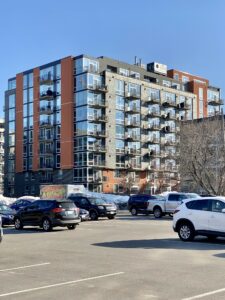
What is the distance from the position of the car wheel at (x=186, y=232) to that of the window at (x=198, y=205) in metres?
0.66

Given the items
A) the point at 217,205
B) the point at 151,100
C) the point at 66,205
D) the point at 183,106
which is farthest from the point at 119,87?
the point at 217,205

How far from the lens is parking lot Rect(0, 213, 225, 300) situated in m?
8.70

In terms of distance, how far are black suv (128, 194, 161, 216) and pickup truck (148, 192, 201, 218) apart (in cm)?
149

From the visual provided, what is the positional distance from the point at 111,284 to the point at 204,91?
323ft

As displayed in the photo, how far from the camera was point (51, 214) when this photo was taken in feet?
80.3

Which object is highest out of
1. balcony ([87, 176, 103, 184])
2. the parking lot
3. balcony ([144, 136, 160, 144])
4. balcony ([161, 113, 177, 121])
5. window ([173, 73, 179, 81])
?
window ([173, 73, 179, 81])

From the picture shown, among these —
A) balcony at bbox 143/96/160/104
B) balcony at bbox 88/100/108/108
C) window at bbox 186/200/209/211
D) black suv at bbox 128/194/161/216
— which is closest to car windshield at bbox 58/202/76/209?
window at bbox 186/200/209/211

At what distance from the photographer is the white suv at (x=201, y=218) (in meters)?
17.1

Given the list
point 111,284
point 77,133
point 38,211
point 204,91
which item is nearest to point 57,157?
point 77,133

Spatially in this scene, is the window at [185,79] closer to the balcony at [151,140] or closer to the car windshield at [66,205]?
the balcony at [151,140]

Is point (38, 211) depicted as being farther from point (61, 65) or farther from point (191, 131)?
point (61, 65)

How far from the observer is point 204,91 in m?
105

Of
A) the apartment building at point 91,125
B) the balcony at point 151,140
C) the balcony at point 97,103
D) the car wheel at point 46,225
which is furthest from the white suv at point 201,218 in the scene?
the balcony at point 151,140

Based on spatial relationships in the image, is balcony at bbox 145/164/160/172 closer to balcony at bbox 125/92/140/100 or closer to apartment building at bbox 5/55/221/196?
apartment building at bbox 5/55/221/196
